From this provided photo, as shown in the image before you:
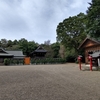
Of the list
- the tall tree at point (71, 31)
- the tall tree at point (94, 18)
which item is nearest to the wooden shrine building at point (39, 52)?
the tall tree at point (71, 31)

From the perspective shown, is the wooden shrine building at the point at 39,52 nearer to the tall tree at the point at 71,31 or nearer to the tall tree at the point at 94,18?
the tall tree at the point at 71,31

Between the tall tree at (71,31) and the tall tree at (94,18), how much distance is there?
16.4 m

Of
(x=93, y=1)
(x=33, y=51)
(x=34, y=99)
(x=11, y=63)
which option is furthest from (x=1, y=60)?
(x=34, y=99)

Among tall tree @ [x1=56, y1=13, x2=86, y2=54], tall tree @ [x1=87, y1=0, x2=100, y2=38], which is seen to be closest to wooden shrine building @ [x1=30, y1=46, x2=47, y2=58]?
tall tree @ [x1=56, y1=13, x2=86, y2=54]

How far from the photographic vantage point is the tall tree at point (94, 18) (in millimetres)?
14023

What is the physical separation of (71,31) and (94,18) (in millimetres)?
18130

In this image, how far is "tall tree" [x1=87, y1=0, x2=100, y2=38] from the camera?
46.0 ft

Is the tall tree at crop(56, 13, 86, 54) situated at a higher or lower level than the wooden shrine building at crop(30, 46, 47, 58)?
higher

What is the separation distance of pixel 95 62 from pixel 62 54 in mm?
19204

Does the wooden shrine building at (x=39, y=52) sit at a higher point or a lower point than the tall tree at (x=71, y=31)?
lower

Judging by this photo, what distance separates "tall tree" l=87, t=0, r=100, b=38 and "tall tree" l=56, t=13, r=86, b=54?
16436 mm

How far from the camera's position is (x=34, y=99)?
4.83 m

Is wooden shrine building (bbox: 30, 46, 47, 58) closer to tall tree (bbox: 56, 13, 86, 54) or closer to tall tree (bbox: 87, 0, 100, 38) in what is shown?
tall tree (bbox: 56, 13, 86, 54)

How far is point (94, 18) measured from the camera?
578 inches
